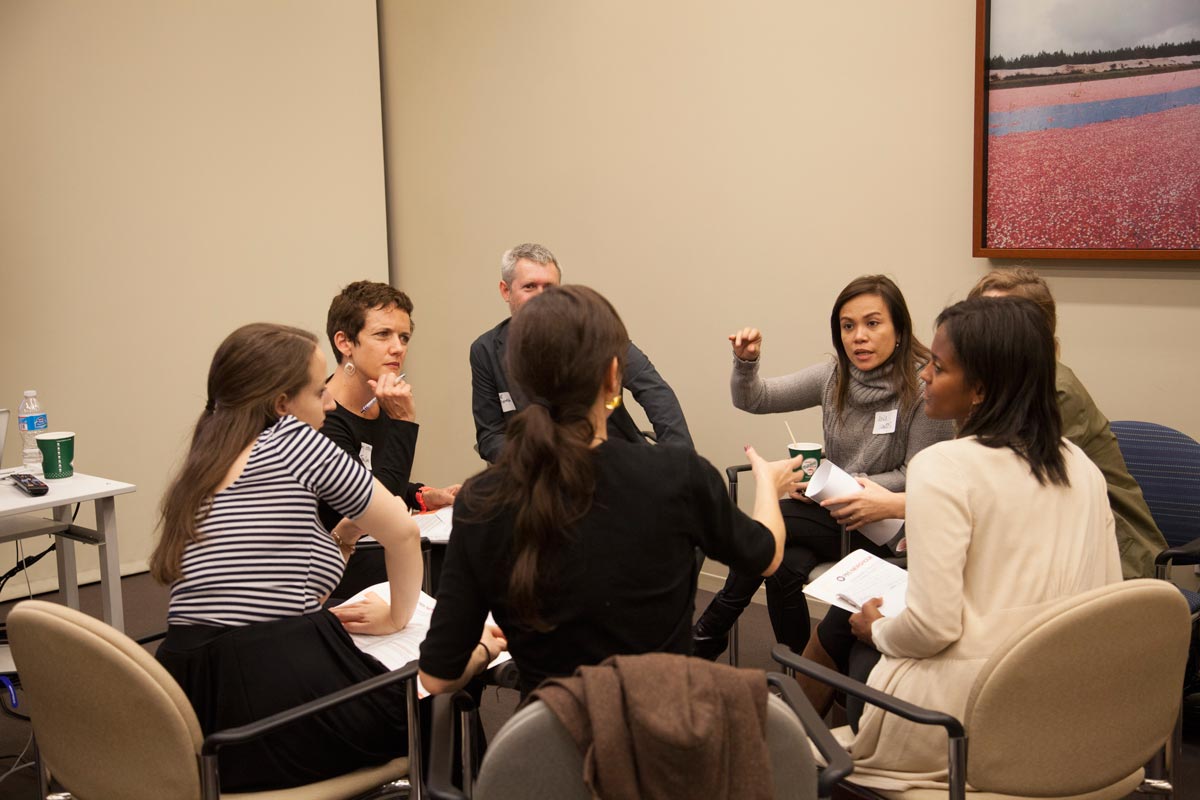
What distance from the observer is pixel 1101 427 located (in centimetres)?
276

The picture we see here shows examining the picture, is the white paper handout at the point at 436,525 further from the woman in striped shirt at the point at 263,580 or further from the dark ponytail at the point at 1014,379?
the dark ponytail at the point at 1014,379

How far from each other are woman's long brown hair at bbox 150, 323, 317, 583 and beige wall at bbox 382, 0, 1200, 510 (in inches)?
89.1

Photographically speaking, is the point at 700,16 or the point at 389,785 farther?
the point at 700,16

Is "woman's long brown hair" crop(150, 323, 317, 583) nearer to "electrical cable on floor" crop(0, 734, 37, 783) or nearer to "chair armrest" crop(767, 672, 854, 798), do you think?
"chair armrest" crop(767, 672, 854, 798)

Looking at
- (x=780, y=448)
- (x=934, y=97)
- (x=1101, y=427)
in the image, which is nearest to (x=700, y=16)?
(x=934, y=97)

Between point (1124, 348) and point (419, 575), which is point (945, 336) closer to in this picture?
point (419, 575)

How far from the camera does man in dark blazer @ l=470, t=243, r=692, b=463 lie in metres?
3.59

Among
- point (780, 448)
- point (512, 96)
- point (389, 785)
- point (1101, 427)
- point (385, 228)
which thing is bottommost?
point (389, 785)

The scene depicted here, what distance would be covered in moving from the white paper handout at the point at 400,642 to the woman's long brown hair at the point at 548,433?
1.64 feet

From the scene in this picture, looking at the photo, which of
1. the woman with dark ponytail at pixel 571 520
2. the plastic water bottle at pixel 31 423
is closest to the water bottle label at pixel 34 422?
the plastic water bottle at pixel 31 423

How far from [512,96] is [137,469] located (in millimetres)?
2275

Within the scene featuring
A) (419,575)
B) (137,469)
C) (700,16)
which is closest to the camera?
(419,575)

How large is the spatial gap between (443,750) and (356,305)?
1634 mm

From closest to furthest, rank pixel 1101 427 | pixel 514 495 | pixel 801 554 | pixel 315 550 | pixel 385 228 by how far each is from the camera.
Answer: pixel 514 495
pixel 315 550
pixel 1101 427
pixel 801 554
pixel 385 228
